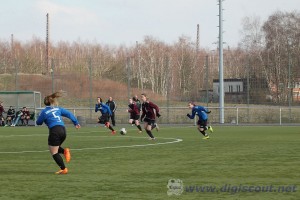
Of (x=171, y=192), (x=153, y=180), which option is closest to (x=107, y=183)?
(x=153, y=180)

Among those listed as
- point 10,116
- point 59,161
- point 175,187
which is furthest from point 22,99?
point 175,187

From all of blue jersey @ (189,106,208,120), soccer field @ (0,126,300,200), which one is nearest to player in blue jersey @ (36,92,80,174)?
soccer field @ (0,126,300,200)

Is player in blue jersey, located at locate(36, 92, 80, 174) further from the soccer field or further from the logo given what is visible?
the logo

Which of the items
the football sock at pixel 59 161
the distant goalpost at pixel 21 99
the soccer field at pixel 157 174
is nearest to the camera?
the soccer field at pixel 157 174

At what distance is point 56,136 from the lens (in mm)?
13820

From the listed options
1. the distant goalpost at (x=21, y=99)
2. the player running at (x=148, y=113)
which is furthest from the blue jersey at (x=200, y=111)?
the distant goalpost at (x=21, y=99)

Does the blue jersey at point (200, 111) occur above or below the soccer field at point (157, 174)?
above

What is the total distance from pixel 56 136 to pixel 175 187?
3.61m

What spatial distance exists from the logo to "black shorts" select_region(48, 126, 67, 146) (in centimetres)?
294

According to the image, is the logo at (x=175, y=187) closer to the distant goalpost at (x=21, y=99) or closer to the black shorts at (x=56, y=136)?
the black shorts at (x=56, y=136)

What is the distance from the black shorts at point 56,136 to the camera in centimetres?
1380

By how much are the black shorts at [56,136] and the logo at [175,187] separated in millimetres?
2939

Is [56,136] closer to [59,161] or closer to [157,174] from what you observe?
[59,161]

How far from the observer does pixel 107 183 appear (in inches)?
464
